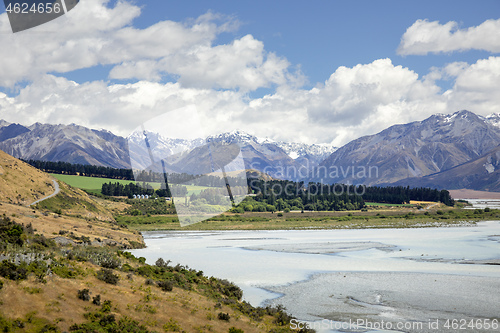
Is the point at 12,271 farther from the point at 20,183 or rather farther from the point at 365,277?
the point at 20,183

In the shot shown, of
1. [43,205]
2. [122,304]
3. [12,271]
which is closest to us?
[12,271]


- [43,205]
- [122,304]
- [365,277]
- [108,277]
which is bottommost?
[365,277]

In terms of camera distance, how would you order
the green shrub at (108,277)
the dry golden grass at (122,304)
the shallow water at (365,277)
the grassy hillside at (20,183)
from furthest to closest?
the grassy hillside at (20,183)
the shallow water at (365,277)
the green shrub at (108,277)
the dry golden grass at (122,304)

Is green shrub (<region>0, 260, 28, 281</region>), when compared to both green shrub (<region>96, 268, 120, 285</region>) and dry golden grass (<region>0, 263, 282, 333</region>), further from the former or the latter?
green shrub (<region>96, 268, 120, 285</region>)

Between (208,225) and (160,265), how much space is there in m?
109

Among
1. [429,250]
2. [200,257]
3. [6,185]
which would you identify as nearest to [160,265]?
[200,257]

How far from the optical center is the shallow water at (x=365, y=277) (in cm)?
3067

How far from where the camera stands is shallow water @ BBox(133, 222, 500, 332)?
30.7m

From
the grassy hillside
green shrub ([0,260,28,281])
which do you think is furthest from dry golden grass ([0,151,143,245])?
green shrub ([0,260,28,281])

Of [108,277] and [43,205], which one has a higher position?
[43,205]

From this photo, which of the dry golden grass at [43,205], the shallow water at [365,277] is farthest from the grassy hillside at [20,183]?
the shallow water at [365,277]

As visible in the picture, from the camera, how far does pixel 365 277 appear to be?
4303 cm

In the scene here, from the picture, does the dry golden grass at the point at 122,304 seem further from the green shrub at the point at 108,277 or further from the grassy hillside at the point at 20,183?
the grassy hillside at the point at 20,183

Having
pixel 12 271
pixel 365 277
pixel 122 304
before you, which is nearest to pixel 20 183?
pixel 12 271
